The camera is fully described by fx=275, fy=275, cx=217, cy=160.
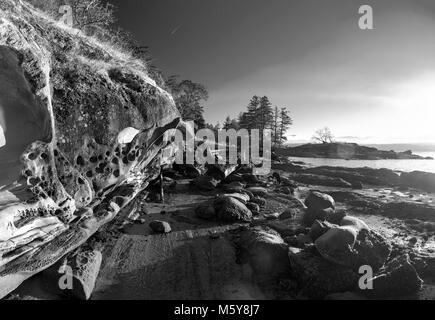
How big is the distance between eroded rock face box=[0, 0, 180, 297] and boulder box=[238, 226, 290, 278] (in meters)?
4.33

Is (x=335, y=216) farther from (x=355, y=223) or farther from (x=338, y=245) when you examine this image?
(x=338, y=245)

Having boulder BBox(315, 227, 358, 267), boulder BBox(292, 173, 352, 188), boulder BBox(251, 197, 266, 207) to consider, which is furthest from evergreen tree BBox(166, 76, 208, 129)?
boulder BBox(315, 227, 358, 267)

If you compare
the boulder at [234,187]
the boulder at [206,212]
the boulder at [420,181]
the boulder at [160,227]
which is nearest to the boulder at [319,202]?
the boulder at [206,212]

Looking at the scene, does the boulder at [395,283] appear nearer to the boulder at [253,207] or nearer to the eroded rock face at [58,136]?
the boulder at [253,207]

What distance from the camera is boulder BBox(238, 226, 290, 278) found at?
22.4ft

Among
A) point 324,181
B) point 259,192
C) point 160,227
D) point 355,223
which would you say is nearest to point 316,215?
point 355,223

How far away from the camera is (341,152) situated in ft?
190

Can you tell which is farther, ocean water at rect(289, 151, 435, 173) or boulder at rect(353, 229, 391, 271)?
ocean water at rect(289, 151, 435, 173)

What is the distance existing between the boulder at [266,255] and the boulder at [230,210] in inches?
93.0

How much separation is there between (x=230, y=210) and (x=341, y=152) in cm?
5415

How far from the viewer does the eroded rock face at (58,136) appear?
552 cm

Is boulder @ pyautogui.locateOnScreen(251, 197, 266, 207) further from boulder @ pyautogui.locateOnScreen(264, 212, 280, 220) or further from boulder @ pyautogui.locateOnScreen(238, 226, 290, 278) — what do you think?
boulder @ pyautogui.locateOnScreen(238, 226, 290, 278)

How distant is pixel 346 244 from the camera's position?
21.3ft
